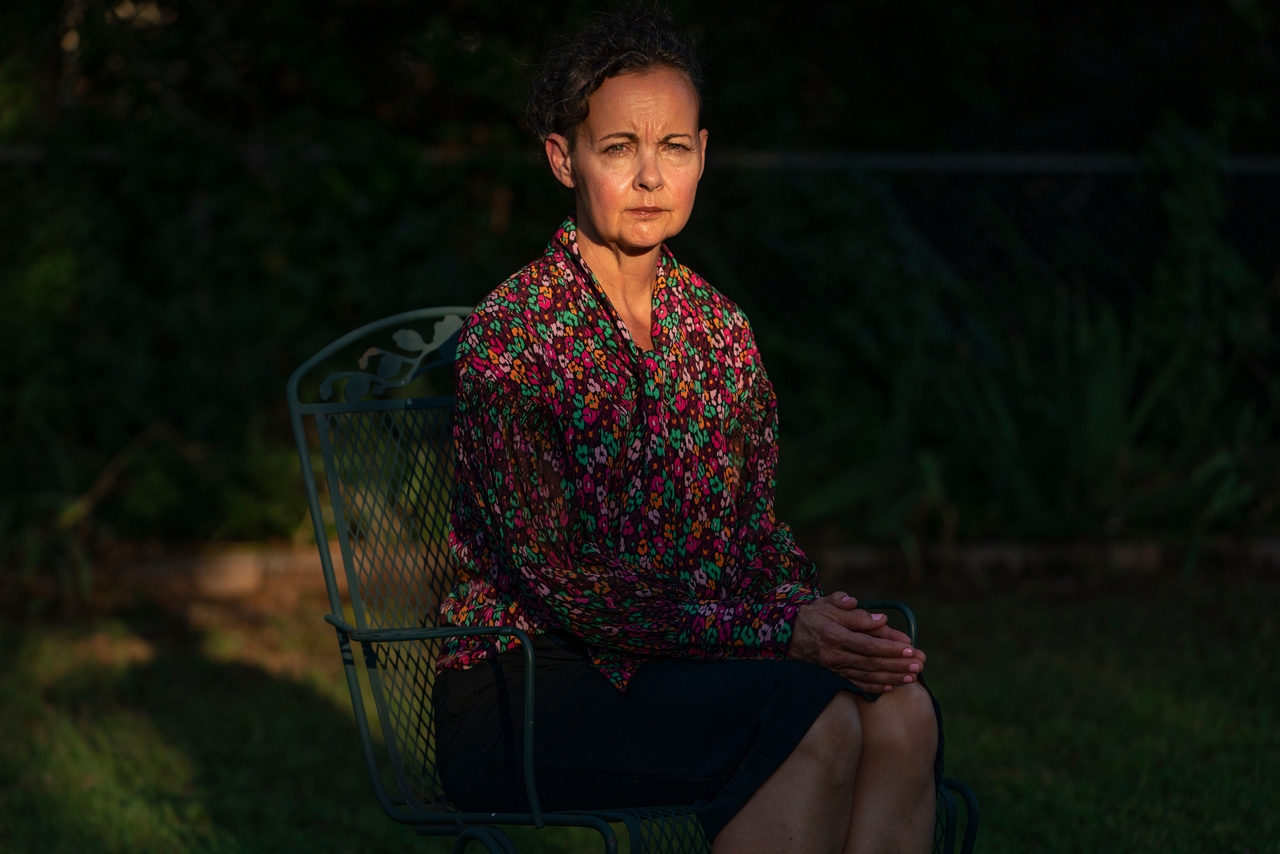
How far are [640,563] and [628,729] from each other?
28 centimetres

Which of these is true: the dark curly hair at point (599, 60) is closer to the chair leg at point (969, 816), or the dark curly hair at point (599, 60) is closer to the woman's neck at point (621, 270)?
the woman's neck at point (621, 270)

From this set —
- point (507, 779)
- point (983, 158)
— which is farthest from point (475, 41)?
point (507, 779)

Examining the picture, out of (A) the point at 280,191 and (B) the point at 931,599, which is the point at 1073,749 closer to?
(B) the point at 931,599

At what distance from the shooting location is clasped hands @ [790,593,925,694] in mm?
2033

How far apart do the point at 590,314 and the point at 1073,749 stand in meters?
2.18

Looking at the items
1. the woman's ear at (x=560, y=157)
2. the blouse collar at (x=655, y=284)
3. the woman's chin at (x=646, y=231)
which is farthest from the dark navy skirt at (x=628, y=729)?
the woman's ear at (x=560, y=157)

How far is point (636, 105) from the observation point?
2.30 m

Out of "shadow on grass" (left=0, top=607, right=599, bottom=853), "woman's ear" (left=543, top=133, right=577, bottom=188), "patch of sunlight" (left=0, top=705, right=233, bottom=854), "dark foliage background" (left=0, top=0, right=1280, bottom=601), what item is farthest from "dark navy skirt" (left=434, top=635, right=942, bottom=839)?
"dark foliage background" (left=0, top=0, right=1280, bottom=601)

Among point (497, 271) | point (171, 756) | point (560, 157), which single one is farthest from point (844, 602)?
point (497, 271)

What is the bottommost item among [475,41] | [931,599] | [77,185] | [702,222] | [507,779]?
[931,599]

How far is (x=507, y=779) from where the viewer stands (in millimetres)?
2256

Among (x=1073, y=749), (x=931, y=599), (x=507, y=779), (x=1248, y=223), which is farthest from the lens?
(x=1248, y=223)

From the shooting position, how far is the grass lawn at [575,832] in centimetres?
331

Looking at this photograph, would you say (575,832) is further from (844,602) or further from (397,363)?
(844,602)
